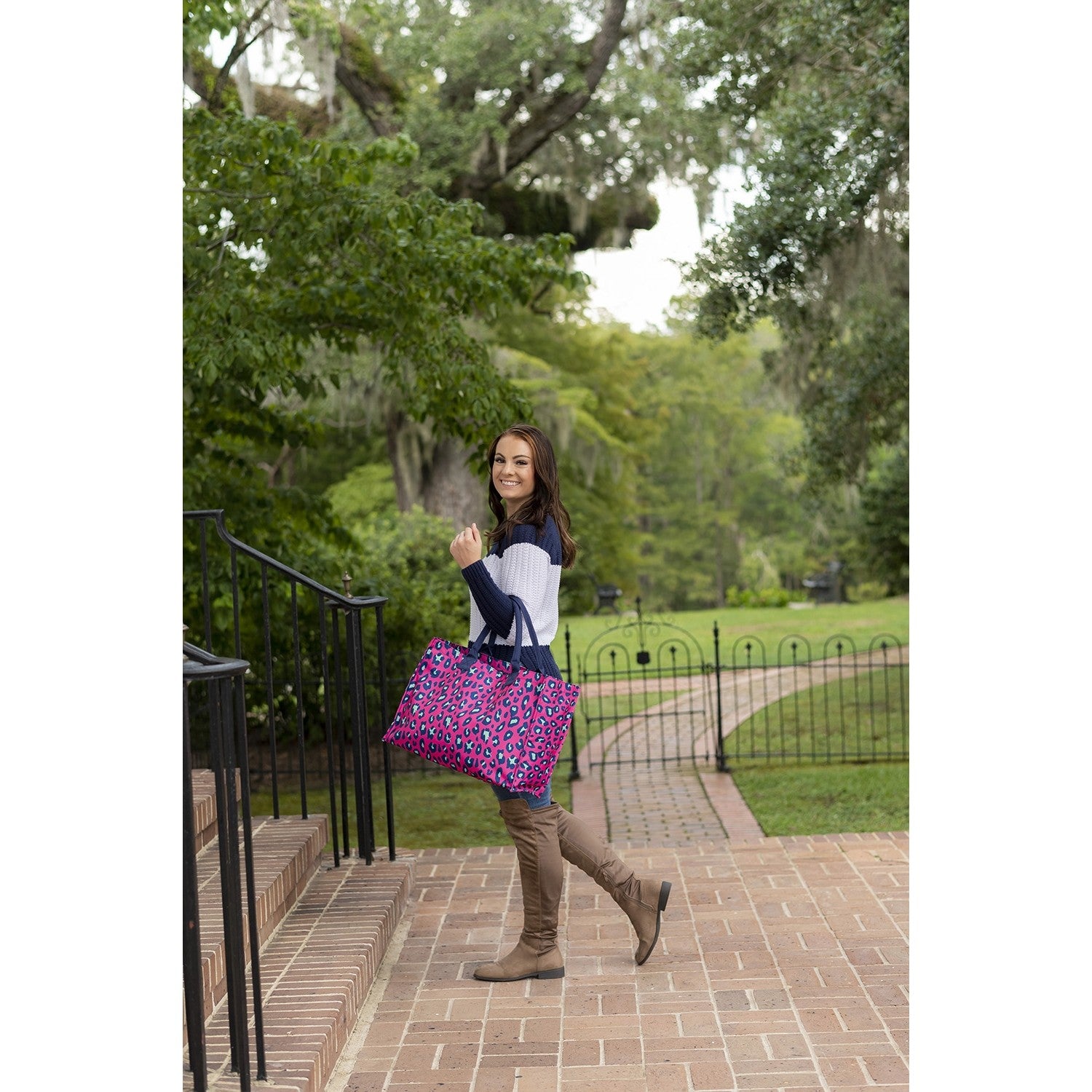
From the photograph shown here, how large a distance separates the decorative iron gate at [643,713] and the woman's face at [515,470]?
4.13 meters

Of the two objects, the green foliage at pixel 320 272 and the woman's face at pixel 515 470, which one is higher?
the green foliage at pixel 320 272

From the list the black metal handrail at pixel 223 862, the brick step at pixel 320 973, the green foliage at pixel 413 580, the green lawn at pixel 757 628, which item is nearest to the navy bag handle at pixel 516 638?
the black metal handrail at pixel 223 862

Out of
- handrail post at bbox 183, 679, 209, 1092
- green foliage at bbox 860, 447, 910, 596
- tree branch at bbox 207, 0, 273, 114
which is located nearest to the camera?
handrail post at bbox 183, 679, 209, 1092

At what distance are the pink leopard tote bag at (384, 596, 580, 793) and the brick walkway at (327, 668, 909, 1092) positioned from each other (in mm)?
763

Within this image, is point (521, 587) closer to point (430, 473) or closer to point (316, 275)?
point (316, 275)

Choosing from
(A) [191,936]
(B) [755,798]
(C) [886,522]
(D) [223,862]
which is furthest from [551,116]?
(A) [191,936]

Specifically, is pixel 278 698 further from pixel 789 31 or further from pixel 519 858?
pixel 789 31

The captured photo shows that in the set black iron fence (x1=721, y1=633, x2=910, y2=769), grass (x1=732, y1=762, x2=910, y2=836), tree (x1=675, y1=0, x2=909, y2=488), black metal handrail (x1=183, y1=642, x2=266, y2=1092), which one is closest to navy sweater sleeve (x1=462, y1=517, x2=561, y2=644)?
black metal handrail (x1=183, y1=642, x2=266, y2=1092)

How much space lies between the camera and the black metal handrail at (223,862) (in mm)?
2607

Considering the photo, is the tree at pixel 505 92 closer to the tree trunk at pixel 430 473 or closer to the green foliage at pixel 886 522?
the tree trunk at pixel 430 473

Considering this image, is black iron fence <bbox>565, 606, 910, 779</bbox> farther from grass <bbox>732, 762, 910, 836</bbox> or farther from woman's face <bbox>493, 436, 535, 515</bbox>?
woman's face <bbox>493, 436, 535, 515</bbox>

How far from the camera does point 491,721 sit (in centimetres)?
366

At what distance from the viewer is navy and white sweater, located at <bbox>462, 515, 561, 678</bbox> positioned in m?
3.66

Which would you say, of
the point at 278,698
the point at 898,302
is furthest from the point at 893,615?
the point at 278,698
